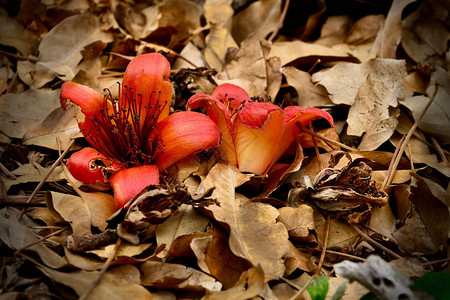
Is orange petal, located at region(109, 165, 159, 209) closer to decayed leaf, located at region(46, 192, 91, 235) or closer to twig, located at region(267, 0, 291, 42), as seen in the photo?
decayed leaf, located at region(46, 192, 91, 235)

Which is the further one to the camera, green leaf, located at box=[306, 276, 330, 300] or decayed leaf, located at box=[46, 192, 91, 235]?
decayed leaf, located at box=[46, 192, 91, 235]

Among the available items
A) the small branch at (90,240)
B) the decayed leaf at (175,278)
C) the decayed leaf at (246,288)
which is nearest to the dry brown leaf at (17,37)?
the small branch at (90,240)

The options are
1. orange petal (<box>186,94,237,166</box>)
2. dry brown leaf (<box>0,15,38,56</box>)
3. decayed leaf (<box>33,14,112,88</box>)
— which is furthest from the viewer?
dry brown leaf (<box>0,15,38,56</box>)

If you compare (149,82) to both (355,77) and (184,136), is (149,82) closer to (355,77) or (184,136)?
(184,136)

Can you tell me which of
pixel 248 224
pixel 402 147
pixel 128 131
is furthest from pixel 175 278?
pixel 402 147

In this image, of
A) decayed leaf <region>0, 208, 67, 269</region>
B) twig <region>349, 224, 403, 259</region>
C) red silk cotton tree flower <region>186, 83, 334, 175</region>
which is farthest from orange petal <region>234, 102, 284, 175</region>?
decayed leaf <region>0, 208, 67, 269</region>

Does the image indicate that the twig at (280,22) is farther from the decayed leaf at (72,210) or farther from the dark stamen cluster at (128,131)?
the decayed leaf at (72,210)
